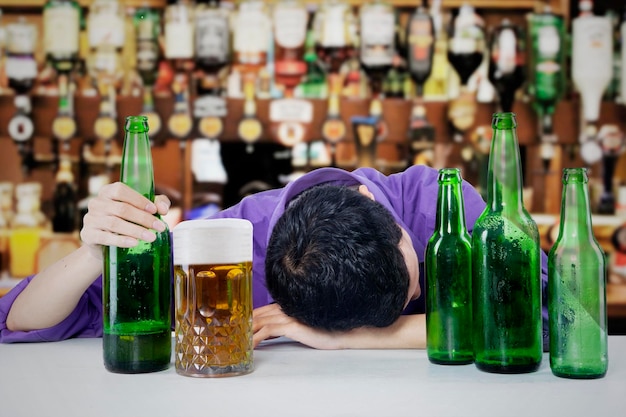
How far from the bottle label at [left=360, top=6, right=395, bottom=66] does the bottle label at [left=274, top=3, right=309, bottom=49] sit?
0.23 meters

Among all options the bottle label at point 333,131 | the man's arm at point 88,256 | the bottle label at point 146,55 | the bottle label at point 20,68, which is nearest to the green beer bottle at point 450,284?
the man's arm at point 88,256

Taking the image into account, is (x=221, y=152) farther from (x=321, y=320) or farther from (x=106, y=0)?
(x=321, y=320)

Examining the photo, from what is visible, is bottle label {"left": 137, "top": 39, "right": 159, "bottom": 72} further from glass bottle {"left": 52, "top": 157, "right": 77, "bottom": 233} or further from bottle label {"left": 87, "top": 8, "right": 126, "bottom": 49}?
glass bottle {"left": 52, "top": 157, "right": 77, "bottom": 233}

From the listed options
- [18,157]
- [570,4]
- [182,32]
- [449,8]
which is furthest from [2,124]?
[570,4]

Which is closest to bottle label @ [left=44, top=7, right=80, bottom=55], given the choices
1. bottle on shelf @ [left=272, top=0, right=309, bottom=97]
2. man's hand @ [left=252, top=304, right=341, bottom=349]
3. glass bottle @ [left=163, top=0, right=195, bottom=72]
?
glass bottle @ [left=163, top=0, right=195, bottom=72]

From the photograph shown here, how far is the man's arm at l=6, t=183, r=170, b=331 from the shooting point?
93 cm

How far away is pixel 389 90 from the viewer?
3061mm

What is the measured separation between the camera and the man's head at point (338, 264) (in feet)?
3.44

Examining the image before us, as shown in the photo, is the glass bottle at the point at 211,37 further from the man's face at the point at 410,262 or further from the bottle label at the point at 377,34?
the man's face at the point at 410,262

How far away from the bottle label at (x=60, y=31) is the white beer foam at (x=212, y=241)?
2.28 meters

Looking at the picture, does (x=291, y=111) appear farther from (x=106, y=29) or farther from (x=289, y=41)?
(x=106, y=29)

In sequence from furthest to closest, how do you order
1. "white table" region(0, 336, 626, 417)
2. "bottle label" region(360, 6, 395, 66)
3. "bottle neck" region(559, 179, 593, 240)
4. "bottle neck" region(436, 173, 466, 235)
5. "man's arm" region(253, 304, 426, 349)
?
"bottle label" region(360, 6, 395, 66) → "man's arm" region(253, 304, 426, 349) → "bottle neck" region(436, 173, 466, 235) → "bottle neck" region(559, 179, 593, 240) → "white table" region(0, 336, 626, 417)

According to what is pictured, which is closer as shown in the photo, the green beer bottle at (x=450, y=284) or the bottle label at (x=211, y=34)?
the green beer bottle at (x=450, y=284)

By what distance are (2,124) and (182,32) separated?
797mm
